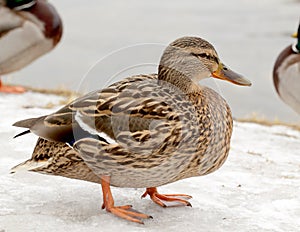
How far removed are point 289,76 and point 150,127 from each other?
4184 millimetres

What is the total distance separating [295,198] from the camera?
3582 mm

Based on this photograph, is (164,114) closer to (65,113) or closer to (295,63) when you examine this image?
(65,113)

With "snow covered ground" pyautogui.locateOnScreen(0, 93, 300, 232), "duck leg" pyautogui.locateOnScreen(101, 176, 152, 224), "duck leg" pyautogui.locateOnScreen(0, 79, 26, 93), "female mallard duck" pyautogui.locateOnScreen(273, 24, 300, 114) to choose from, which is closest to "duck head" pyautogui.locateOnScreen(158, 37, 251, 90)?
"duck leg" pyautogui.locateOnScreen(101, 176, 152, 224)

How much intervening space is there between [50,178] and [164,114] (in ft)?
3.67

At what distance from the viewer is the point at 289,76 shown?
666 centimetres

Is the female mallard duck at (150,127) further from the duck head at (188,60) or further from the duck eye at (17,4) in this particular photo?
the duck eye at (17,4)

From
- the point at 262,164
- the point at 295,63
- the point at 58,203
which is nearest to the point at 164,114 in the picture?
the point at 58,203

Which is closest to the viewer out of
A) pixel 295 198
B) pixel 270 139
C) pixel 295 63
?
pixel 295 198

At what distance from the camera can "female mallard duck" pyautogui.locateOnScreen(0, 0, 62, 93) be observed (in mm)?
6809

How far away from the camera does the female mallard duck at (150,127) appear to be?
2795 mm

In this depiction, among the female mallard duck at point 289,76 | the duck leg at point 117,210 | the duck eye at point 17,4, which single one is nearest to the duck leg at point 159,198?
the duck leg at point 117,210

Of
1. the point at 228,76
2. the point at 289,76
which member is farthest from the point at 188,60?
the point at 289,76

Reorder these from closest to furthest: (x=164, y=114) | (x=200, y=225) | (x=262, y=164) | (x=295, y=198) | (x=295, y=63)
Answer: (x=164, y=114) < (x=200, y=225) < (x=295, y=198) < (x=262, y=164) < (x=295, y=63)

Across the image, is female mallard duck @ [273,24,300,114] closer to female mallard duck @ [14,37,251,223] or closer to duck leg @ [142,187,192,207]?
duck leg @ [142,187,192,207]
